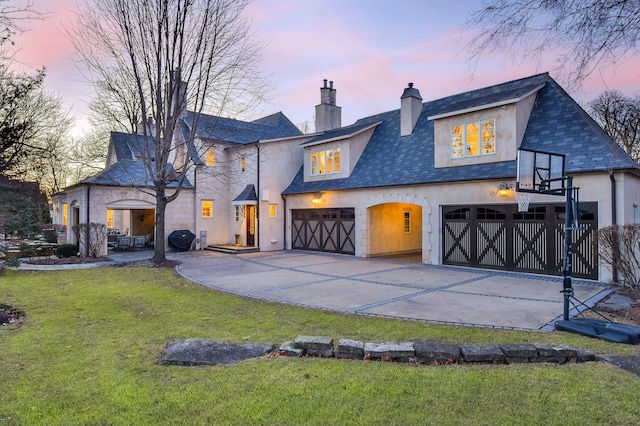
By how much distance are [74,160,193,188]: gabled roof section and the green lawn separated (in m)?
11.8

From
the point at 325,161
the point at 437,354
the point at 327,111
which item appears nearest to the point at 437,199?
the point at 325,161

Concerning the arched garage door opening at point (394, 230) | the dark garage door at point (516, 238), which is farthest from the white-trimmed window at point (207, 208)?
the dark garage door at point (516, 238)

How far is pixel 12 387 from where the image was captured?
3.78m

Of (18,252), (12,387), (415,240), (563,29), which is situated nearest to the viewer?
(12,387)

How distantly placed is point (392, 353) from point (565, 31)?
4754mm

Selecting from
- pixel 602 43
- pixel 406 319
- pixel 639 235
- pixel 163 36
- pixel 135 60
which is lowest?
pixel 406 319

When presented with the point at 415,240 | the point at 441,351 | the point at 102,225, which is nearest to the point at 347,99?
the point at 415,240

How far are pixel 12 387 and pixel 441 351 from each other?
470 cm

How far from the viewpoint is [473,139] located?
13.3 metres

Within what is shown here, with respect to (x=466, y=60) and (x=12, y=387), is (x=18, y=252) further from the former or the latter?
(x=466, y=60)

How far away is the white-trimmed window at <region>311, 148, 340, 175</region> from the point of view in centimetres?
1825

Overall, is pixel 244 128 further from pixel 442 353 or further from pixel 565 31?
pixel 442 353

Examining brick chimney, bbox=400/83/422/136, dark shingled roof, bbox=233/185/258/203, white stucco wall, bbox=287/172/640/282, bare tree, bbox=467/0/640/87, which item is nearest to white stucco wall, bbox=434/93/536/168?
Result: white stucco wall, bbox=287/172/640/282

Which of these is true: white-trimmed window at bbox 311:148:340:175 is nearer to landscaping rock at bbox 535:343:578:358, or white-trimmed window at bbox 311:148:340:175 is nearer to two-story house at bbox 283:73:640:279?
two-story house at bbox 283:73:640:279
